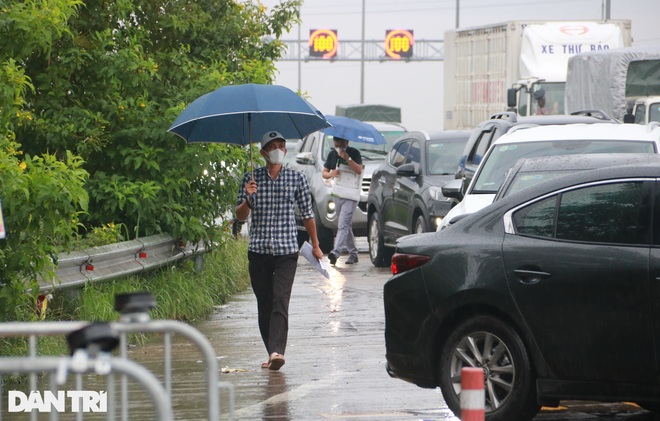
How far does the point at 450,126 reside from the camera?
126 ft

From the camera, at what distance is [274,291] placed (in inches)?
418

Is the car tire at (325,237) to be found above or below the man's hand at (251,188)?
below

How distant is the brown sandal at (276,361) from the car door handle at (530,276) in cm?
285

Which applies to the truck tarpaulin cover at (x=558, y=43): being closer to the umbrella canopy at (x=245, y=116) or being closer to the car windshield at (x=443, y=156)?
the car windshield at (x=443, y=156)

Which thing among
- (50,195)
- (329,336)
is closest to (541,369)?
(50,195)

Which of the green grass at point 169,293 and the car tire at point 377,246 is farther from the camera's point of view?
the car tire at point 377,246

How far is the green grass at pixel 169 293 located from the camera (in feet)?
37.4

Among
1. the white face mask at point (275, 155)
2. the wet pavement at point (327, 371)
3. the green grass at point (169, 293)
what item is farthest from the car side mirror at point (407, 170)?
the white face mask at point (275, 155)

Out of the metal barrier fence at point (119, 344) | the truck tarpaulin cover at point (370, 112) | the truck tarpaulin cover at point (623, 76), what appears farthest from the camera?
the truck tarpaulin cover at point (370, 112)

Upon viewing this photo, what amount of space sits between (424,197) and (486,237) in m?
9.55

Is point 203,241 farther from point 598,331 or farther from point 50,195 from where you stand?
point 598,331

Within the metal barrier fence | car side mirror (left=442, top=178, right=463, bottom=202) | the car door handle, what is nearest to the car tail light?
the car door handle

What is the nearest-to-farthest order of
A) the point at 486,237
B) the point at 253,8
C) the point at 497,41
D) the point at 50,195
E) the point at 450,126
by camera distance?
the point at 486,237, the point at 50,195, the point at 253,8, the point at 497,41, the point at 450,126

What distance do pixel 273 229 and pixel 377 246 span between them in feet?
30.7
